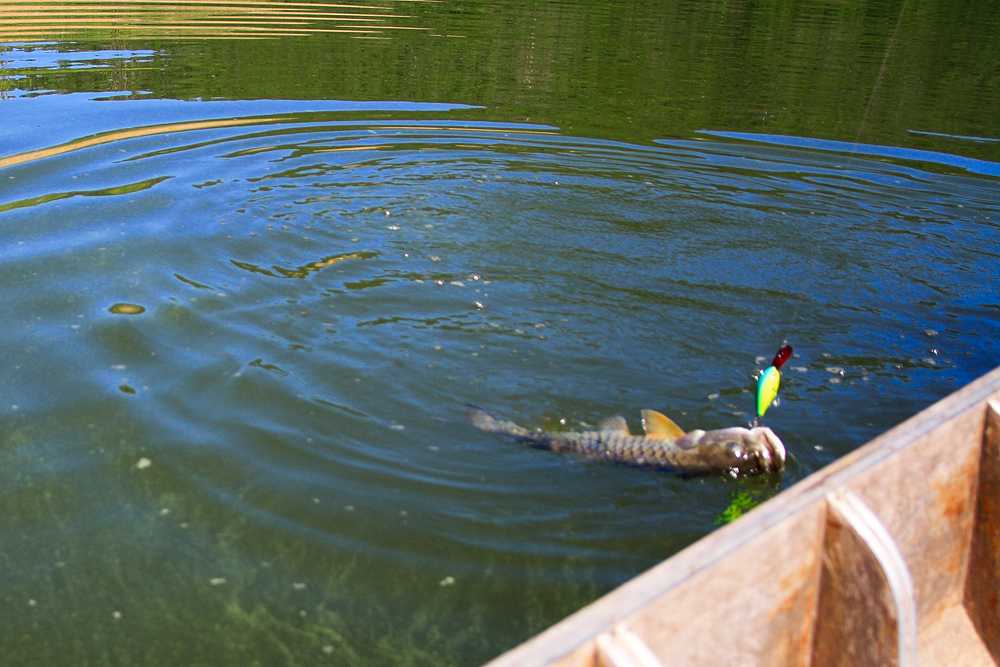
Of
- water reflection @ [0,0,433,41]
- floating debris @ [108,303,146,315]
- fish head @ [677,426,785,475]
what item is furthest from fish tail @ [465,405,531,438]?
water reflection @ [0,0,433,41]

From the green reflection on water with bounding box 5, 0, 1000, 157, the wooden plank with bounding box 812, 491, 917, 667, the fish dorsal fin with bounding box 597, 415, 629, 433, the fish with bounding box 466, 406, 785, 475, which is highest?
the green reflection on water with bounding box 5, 0, 1000, 157

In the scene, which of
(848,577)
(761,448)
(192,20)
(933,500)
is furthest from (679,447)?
(192,20)

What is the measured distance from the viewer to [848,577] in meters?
3.39

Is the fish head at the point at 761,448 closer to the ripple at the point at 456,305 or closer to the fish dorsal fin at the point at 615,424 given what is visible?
the ripple at the point at 456,305

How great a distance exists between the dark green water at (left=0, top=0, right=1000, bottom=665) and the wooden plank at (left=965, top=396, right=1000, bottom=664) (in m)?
1.16

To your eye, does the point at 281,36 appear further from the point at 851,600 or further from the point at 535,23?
the point at 851,600

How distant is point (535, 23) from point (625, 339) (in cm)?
1569

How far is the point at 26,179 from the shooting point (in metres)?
9.48

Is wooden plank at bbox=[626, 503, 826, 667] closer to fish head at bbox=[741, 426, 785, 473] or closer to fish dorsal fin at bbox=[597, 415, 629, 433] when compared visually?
fish head at bbox=[741, 426, 785, 473]

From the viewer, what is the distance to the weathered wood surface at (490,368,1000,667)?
2742mm

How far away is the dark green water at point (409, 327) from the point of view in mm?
4520

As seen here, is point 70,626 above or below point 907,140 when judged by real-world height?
below

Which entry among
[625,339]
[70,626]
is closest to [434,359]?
[625,339]

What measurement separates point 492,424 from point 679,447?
3.47 ft
